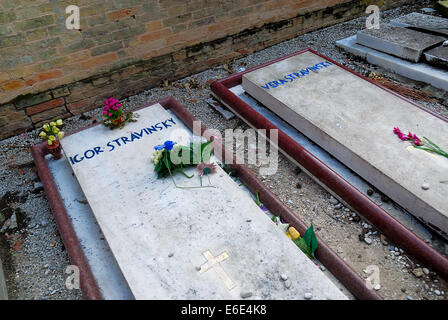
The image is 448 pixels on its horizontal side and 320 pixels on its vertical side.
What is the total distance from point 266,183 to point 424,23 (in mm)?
4465

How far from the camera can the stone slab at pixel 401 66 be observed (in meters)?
4.67

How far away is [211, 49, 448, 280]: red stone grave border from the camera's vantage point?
281 cm

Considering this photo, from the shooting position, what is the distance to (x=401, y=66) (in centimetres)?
498

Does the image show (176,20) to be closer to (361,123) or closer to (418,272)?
(361,123)

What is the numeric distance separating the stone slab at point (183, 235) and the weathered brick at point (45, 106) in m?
1.05

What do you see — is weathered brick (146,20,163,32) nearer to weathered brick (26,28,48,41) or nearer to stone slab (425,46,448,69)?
weathered brick (26,28,48,41)

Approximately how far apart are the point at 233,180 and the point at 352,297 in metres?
1.47

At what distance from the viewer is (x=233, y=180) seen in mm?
3463

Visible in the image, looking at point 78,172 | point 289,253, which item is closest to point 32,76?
point 78,172

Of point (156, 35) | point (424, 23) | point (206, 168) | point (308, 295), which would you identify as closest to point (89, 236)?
point (206, 168)

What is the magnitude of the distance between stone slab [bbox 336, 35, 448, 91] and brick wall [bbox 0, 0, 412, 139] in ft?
3.77

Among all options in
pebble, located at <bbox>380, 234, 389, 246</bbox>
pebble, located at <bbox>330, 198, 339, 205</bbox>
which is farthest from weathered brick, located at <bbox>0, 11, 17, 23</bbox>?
pebble, located at <bbox>380, 234, 389, 246</bbox>

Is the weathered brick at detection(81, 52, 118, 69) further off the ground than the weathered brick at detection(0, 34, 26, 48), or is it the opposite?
the weathered brick at detection(0, 34, 26, 48)

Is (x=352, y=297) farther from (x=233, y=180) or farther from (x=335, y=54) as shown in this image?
(x=335, y=54)
